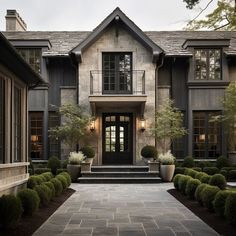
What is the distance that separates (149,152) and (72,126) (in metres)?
3.73

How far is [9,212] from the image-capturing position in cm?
749

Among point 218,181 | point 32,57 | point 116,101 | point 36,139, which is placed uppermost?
point 32,57

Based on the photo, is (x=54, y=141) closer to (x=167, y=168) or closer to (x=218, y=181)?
(x=167, y=168)

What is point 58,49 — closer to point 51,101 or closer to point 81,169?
point 51,101

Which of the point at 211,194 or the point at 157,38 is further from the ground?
the point at 157,38

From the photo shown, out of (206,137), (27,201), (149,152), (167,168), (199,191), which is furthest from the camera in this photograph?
(206,137)

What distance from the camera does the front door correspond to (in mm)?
21141

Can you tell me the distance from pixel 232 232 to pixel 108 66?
14265 mm

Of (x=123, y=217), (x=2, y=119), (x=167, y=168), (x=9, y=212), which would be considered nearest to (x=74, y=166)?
(x=167, y=168)

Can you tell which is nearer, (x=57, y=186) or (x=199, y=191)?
(x=199, y=191)

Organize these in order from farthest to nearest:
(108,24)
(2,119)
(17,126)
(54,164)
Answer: (108,24) < (54,164) < (17,126) < (2,119)

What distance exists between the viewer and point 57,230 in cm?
792

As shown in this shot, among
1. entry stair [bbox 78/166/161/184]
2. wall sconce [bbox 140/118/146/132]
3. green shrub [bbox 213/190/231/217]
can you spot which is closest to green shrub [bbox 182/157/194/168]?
entry stair [bbox 78/166/161/184]

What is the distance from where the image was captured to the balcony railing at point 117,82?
20438 millimetres
